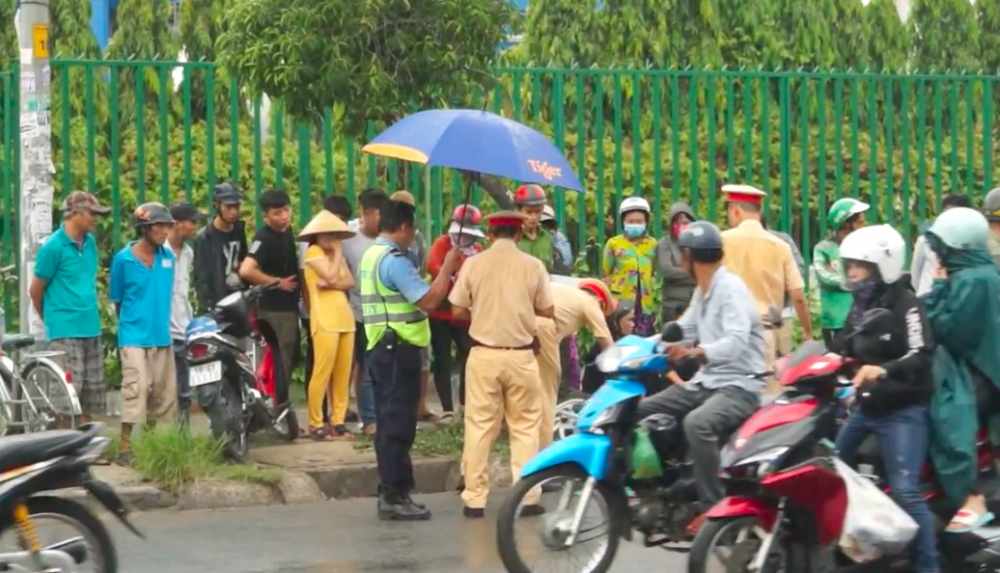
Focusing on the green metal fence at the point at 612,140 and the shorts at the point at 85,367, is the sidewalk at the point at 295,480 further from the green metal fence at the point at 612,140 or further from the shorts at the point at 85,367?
the green metal fence at the point at 612,140

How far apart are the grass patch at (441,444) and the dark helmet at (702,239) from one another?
3633 mm

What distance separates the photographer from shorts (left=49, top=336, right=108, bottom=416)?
1101cm

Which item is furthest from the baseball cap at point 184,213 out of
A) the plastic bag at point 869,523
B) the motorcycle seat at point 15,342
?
the plastic bag at point 869,523

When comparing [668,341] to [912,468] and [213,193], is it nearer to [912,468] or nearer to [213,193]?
[912,468]

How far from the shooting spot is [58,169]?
1247cm

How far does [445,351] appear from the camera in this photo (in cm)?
1248

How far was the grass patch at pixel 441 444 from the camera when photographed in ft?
36.9

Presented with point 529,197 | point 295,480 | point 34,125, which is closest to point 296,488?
point 295,480

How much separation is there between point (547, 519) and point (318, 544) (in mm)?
1856

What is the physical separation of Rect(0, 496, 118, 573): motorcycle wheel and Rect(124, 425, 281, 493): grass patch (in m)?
3.05

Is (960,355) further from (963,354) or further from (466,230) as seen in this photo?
(466,230)

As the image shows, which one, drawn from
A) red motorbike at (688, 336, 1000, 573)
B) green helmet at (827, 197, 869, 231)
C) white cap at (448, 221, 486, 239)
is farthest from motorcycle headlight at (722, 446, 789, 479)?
green helmet at (827, 197, 869, 231)

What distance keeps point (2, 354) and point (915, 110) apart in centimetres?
741

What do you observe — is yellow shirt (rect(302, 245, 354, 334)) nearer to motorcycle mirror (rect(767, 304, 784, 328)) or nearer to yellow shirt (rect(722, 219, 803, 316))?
yellow shirt (rect(722, 219, 803, 316))
